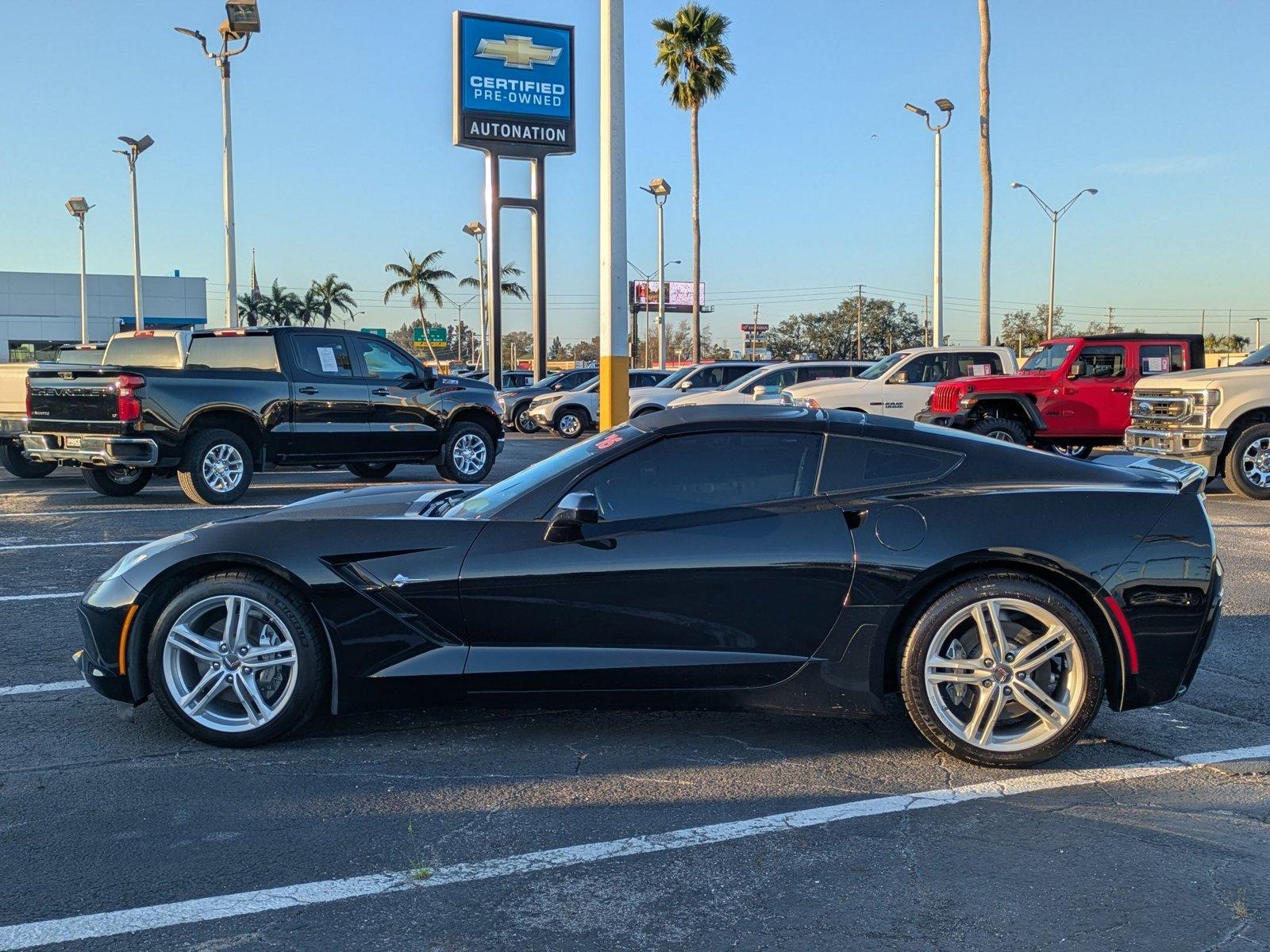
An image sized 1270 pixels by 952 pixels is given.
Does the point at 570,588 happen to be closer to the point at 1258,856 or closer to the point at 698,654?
the point at 698,654

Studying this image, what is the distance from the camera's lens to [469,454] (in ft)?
45.5

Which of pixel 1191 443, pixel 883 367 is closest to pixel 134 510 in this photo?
pixel 1191 443

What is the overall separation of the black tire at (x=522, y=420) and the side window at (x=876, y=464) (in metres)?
22.9

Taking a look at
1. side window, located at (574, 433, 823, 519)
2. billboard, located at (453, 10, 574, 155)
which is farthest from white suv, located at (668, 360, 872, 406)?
side window, located at (574, 433, 823, 519)

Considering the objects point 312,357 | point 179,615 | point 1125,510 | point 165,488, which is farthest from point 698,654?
point 165,488

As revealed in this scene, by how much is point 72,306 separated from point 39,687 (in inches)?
2668

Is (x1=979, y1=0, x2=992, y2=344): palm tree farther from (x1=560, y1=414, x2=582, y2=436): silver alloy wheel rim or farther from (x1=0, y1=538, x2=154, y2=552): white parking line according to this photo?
(x1=0, y1=538, x2=154, y2=552): white parking line

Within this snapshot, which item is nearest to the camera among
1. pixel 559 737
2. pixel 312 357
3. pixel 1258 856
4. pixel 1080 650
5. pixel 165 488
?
pixel 1258 856

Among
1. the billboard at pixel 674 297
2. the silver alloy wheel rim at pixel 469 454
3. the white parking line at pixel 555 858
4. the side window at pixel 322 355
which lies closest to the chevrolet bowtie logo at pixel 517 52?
the silver alloy wheel rim at pixel 469 454

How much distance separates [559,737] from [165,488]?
10272mm

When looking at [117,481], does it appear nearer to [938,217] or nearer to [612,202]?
[612,202]

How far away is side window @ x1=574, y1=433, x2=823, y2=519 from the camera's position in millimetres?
4309

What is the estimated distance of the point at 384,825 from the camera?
3.62 m

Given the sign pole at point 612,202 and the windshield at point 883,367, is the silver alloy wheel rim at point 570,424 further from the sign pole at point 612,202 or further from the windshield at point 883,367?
the sign pole at point 612,202
